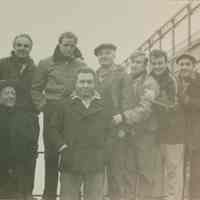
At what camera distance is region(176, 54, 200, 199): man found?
336 centimetres

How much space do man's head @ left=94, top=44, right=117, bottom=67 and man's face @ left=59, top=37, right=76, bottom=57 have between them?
0.15m

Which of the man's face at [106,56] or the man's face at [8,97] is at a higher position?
the man's face at [106,56]

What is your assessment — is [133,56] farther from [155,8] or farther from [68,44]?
[155,8]

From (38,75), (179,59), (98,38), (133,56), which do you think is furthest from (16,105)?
(98,38)

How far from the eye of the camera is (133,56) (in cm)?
350

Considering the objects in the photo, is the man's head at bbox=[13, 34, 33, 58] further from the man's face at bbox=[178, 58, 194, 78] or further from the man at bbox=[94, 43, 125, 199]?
the man's face at bbox=[178, 58, 194, 78]

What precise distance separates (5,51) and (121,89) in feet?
3.87

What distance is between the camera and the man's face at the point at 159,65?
11.4 feet

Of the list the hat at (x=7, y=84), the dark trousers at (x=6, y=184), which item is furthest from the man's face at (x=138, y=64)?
the dark trousers at (x=6, y=184)

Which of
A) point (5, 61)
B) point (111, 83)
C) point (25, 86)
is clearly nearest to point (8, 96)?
point (25, 86)

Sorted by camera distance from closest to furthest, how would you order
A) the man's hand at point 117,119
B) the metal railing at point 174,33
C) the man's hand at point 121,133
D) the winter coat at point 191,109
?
1. the man's hand at point 117,119
2. the man's hand at point 121,133
3. the winter coat at point 191,109
4. the metal railing at point 174,33

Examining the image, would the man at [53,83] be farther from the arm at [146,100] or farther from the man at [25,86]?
the arm at [146,100]

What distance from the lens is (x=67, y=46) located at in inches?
135

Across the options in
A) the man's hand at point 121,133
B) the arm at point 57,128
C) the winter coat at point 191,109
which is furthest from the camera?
the winter coat at point 191,109
